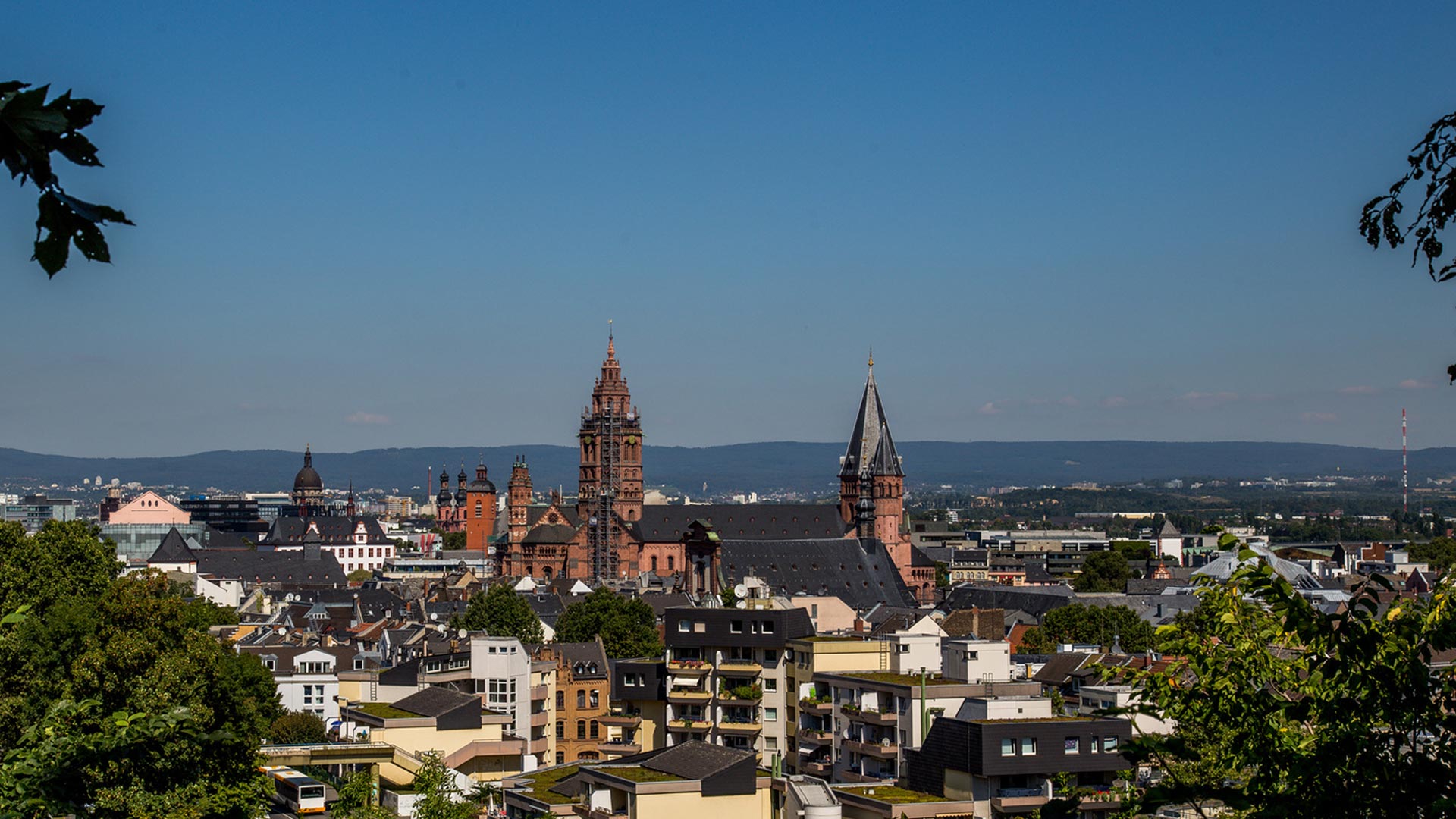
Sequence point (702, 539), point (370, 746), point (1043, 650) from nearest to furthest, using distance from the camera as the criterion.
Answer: point (370, 746) < point (1043, 650) < point (702, 539)

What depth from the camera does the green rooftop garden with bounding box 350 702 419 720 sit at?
5797 centimetres

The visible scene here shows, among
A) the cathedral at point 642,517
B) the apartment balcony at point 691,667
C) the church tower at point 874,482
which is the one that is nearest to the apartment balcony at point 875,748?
the apartment balcony at point 691,667

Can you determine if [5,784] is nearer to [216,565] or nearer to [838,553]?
[838,553]

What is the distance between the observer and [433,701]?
60281 mm

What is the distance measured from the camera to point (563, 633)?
10625cm

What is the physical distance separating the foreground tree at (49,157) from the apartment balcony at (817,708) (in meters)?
53.9

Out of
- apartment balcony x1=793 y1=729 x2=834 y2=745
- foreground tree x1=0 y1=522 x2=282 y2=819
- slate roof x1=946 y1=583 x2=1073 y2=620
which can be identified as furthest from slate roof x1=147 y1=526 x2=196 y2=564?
apartment balcony x1=793 y1=729 x2=834 y2=745

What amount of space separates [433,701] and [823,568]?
8898cm

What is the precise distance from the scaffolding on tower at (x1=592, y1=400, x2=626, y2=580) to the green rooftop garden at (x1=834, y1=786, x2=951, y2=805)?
401ft

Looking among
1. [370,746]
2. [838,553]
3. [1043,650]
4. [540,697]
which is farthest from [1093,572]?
[370,746]

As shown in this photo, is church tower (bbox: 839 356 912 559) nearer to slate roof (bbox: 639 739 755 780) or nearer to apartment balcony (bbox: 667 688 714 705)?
apartment balcony (bbox: 667 688 714 705)

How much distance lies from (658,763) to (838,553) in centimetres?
10610

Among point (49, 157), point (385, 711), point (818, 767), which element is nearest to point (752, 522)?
point (385, 711)

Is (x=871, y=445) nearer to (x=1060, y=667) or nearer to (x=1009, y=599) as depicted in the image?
(x=1009, y=599)
